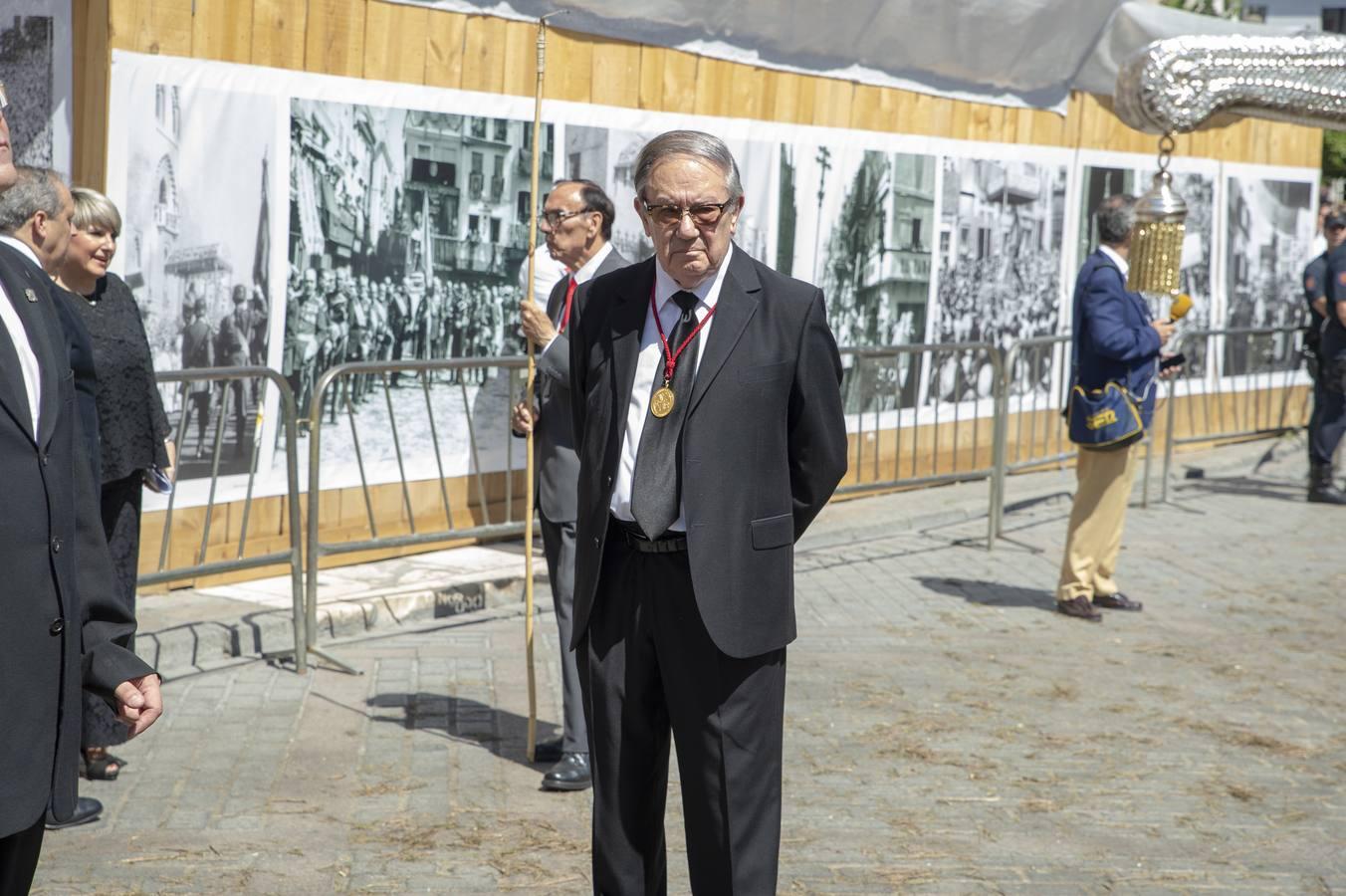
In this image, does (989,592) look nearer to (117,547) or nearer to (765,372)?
(117,547)

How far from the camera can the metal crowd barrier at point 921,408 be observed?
10930 millimetres

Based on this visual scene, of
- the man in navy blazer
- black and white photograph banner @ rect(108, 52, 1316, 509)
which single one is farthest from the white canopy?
the man in navy blazer

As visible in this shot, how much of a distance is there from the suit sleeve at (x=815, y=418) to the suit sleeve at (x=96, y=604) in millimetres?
1560

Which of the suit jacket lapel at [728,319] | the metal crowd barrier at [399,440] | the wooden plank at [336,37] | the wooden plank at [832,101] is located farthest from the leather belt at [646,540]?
the wooden plank at [832,101]

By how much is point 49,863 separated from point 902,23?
28.6ft

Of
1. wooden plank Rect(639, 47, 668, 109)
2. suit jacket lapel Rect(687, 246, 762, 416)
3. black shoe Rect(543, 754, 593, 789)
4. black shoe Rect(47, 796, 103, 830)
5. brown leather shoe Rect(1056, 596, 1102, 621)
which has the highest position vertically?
wooden plank Rect(639, 47, 668, 109)

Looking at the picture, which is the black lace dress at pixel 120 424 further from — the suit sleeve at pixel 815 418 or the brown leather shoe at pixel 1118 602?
the brown leather shoe at pixel 1118 602

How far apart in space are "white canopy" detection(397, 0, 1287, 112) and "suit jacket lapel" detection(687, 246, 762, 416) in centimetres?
546

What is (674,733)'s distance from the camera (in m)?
3.96

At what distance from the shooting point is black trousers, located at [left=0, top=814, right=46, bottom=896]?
316 cm

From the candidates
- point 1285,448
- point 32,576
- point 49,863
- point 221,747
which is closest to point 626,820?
point 32,576

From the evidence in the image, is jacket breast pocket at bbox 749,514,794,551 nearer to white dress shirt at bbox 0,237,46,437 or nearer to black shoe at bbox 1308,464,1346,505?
white dress shirt at bbox 0,237,46,437

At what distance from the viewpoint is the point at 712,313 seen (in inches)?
154

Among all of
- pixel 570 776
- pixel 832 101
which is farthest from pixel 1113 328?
pixel 570 776
